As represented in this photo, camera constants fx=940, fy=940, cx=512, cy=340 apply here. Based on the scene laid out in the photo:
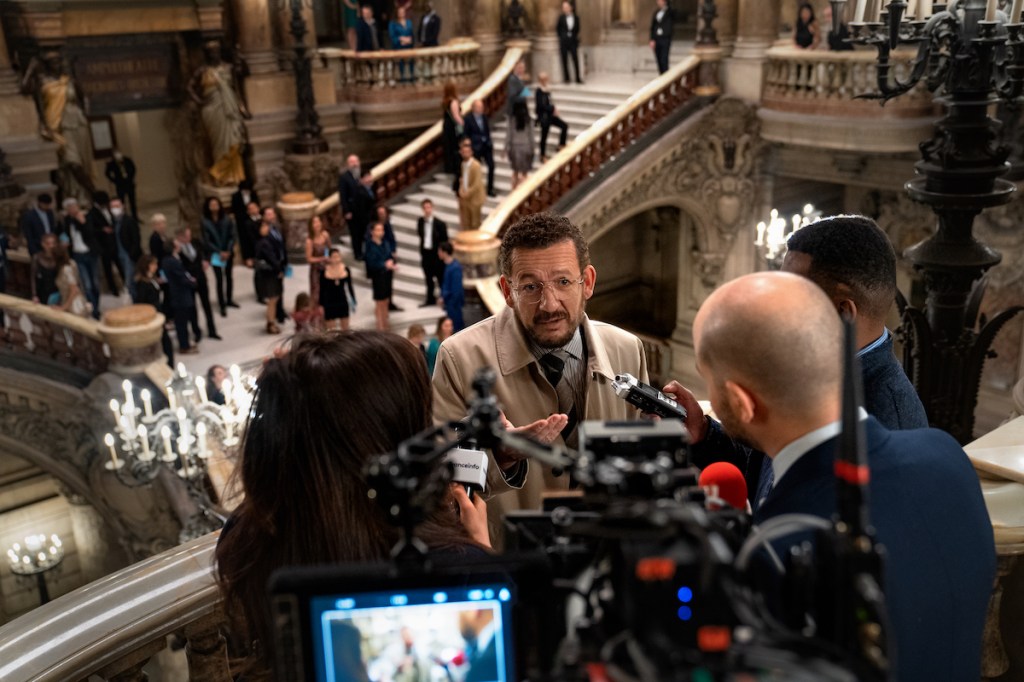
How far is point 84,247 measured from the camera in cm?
1148

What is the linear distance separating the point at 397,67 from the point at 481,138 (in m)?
3.22

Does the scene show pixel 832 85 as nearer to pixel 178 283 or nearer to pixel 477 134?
pixel 477 134

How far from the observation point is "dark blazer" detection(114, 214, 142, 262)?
11523 millimetres

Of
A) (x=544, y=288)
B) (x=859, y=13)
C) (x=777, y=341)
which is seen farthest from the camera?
(x=859, y=13)

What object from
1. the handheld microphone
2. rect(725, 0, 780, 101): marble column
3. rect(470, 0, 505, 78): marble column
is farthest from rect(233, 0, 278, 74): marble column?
the handheld microphone

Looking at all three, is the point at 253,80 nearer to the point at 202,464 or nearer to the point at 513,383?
the point at 202,464

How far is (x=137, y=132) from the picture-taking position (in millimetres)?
16250

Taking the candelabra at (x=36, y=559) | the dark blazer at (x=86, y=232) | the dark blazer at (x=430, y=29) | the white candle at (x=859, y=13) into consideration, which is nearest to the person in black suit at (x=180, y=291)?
the dark blazer at (x=86, y=232)

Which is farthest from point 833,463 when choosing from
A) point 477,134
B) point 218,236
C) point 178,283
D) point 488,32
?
point 488,32

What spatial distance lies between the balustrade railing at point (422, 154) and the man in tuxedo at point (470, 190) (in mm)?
3260

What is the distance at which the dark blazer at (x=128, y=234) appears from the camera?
1152 centimetres

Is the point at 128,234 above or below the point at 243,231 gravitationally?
above

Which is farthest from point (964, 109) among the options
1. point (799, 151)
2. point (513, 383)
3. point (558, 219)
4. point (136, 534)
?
point (799, 151)

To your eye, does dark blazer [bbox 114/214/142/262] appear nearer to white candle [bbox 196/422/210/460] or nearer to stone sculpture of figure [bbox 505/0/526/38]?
white candle [bbox 196/422/210/460]
